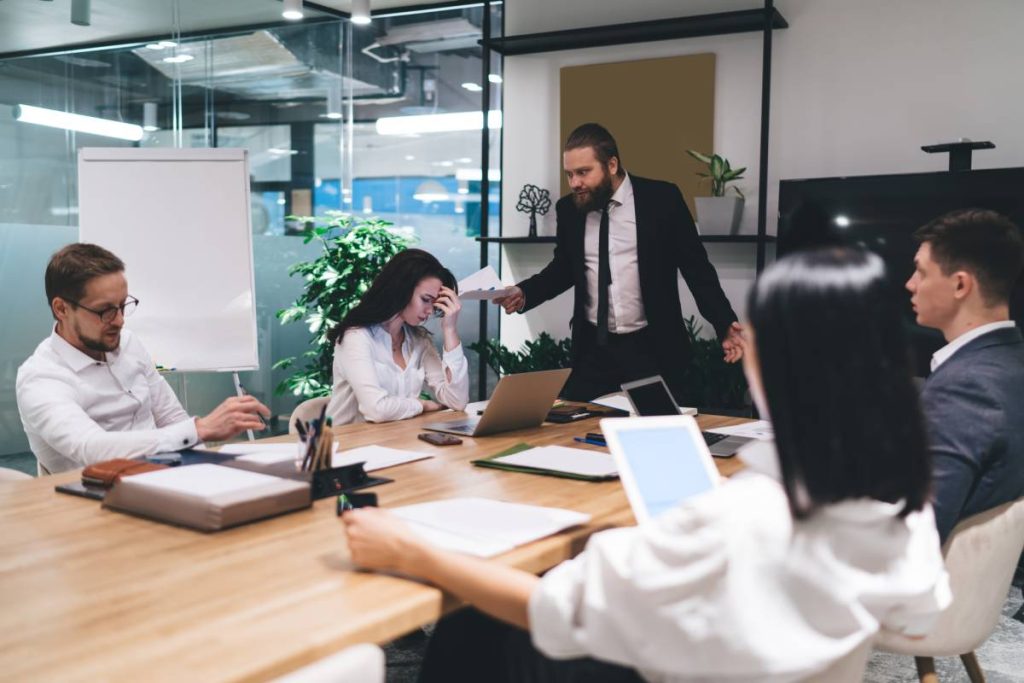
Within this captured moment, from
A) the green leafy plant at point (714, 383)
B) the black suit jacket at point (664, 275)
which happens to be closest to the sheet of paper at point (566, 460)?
the black suit jacket at point (664, 275)

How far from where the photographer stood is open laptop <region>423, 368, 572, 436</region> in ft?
8.32

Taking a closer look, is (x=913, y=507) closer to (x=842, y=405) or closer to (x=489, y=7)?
(x=842, y=405)

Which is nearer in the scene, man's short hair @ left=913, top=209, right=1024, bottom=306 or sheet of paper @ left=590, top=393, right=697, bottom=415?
man's short hair @ left=913, top=209, right=1024, bottom=306

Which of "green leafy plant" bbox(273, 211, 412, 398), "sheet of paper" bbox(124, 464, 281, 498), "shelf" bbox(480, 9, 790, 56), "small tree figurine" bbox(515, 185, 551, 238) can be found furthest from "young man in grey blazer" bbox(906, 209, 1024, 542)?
"green leafy plant" bbox(273, 211, 412, 398)

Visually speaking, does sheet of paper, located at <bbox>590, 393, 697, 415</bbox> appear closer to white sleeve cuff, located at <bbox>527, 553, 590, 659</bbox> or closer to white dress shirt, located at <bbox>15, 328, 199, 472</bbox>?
white dress shirt, located at <bbox>15, 328, 199, 472</bbox>

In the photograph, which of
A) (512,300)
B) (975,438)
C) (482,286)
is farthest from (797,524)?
(512,300)

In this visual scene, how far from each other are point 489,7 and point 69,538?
4483 millimetres

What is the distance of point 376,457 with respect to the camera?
2.23m

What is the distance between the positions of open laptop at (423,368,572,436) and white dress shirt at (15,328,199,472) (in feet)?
2.46

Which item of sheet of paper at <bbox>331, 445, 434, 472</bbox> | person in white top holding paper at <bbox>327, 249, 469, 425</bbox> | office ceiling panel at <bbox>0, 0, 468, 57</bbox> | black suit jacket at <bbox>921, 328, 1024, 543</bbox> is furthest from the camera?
office ceiling panel at <bbox>0, 0, 468, 57</bbox>

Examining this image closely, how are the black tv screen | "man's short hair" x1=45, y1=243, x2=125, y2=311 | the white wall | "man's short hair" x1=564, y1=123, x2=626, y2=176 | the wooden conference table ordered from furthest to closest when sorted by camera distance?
the white wall < the black tv screen < "man's short hair" x1=564, y1=123, x2=626, y2=176 < "man's short hair" x1=45, y1=243, x2=125, y2=311 < the wooden conference table

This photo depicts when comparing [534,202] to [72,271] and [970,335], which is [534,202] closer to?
[72,271]

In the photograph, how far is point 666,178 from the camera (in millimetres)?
4918

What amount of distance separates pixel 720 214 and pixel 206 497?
3.46m
